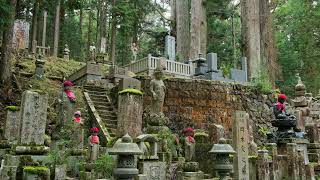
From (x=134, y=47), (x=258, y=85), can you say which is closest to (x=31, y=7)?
(x=134, y=47)

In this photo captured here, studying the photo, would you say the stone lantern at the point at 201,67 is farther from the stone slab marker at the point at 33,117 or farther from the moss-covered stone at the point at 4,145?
the stone slab marker at the point at 33,117

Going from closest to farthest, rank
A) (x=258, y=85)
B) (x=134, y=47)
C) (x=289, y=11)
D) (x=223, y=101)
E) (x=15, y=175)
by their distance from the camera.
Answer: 1. (x=15, y=175)
2. (x=223, y=101)
3. (x=258, y=85)
4. (x=134, y=47)
5. (x=289, y=11)

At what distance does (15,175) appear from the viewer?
7469 mm

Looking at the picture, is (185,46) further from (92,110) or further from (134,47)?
(92,110)

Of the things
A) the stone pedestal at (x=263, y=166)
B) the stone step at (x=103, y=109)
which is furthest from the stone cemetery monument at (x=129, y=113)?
the stone step at (x=103, y=109)

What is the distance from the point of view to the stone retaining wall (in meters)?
16.4

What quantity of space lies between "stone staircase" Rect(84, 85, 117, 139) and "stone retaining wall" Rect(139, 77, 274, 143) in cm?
185

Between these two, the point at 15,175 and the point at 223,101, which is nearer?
the point at 15,175

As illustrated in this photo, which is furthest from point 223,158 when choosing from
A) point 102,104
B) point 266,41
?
point 266,41

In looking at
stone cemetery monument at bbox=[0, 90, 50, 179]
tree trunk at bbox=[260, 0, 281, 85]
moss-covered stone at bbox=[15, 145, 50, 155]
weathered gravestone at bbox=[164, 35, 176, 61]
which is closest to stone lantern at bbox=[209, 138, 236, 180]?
stone cemetery monument at bbox=[0, 90, 50, 179]

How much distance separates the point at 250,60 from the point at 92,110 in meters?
11.4

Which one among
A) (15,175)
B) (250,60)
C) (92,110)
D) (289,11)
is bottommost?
(15,175)

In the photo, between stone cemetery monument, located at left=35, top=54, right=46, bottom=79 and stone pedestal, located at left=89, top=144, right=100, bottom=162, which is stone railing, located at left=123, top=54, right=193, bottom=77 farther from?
stone pedestal, located at left=89, top=144, right=100, bottom=162

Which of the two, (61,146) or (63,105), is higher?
(63,105)
